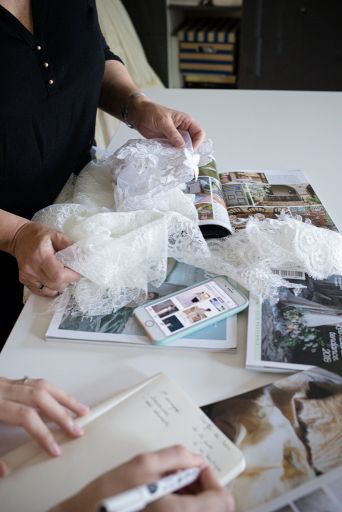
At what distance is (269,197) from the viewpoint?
94cm

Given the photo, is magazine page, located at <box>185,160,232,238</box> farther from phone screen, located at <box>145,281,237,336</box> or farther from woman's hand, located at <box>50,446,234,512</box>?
woman's hand, located at <box>50,446,234,512</box>

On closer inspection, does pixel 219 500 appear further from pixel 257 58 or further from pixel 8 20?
pixel 257 58

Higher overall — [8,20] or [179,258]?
[8,20]

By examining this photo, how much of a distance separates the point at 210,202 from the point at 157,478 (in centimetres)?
51

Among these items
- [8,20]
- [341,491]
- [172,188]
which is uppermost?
[8,20]

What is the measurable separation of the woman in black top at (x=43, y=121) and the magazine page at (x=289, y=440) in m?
0.30

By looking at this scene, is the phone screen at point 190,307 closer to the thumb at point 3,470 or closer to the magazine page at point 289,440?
the magazine page at point 289,440

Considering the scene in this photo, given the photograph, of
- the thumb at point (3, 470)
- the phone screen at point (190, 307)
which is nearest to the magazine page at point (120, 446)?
the thumb at point (3, 470)

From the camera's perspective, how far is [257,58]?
2.60 metres

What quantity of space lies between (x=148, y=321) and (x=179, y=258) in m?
0.14

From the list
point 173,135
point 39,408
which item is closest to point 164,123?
point 173,135

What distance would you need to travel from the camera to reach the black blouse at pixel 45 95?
79 centimetres

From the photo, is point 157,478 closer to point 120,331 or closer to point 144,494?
point 144,494

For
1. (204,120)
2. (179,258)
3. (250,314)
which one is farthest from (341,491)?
(204,120)
